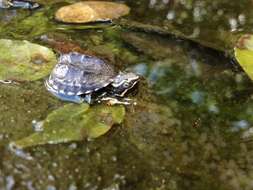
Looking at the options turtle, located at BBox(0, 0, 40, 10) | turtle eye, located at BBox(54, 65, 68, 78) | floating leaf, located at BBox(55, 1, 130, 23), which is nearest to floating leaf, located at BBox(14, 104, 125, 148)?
turtle eye, located at BBox(54, 65, 68, 78)

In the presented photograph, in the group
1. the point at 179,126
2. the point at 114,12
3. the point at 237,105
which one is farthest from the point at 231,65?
the point at 114,12

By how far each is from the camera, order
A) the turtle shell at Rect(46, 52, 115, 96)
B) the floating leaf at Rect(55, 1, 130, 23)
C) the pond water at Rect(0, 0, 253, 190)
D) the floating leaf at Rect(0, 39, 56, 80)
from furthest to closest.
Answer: the floating leaf at Rect(55, 1, 130, 23)
the floating leaf at Rect(0, 39, 56, 80)
the turtle shell at Rect(46, 52, 115, 96)
the pond water at Rect(0, 0, 253, 190)

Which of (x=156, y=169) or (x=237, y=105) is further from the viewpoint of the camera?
(x=237, y=105)

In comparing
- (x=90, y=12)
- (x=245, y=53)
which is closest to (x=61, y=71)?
(x=90, y=12)

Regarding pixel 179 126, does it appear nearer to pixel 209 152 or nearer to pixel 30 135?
pixel 209 152

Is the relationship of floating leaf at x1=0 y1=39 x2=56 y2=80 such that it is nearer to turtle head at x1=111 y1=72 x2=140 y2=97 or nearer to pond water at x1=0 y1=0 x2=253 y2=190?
pond water at x1=0 y1=0 x2=253 y2=190

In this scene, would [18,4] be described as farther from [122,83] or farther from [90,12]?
[122,83]
